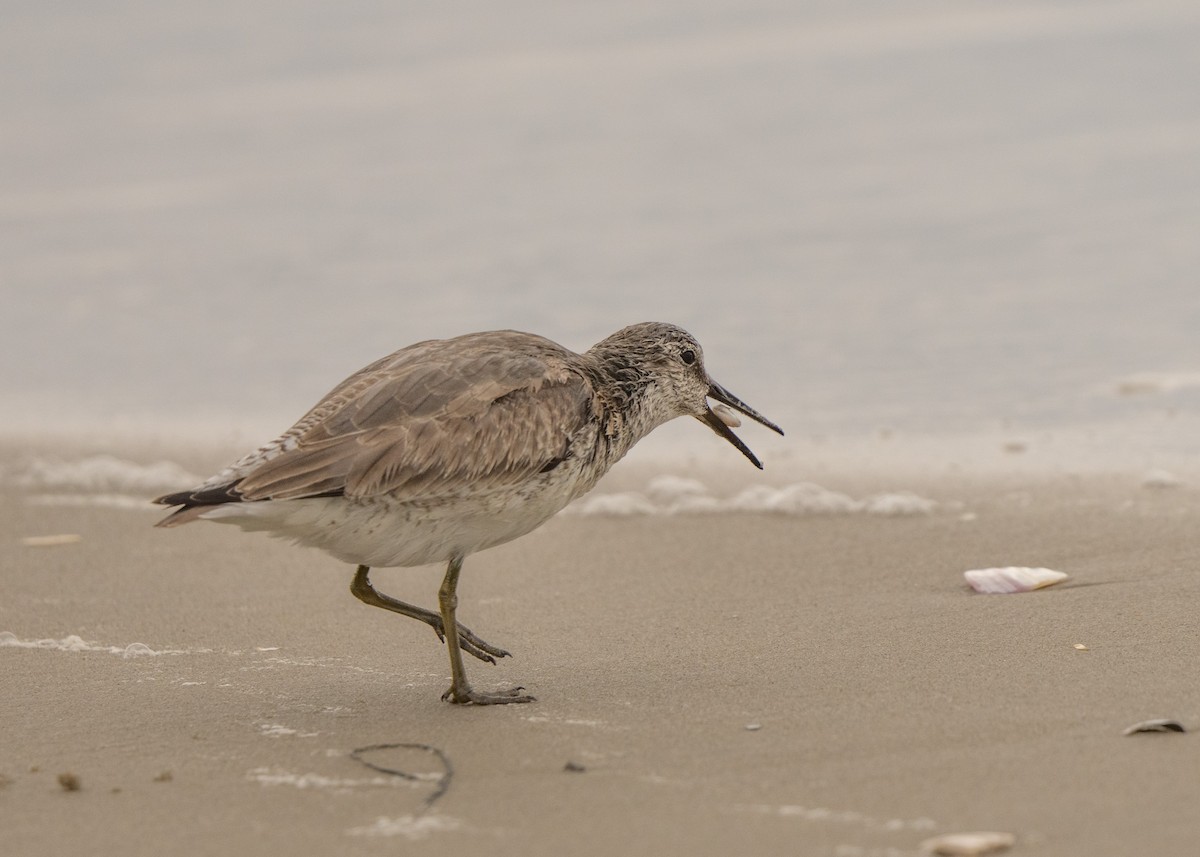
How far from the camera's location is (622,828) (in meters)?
3.92

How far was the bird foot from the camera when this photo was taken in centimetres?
511

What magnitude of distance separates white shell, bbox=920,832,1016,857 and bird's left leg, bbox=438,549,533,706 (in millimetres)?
1751

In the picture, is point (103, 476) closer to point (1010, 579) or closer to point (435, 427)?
point (435, 427)

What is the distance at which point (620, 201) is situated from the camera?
14773 millimetres

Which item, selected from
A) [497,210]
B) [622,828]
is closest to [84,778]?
[622,828]

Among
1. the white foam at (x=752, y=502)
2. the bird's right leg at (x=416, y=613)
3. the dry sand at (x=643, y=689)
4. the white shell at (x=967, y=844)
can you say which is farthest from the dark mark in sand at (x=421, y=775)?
the white foam at (x=752, y=502)

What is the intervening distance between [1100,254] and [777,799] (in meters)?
8.99

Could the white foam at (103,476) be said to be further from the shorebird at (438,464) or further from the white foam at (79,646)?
the shorebird at (438,464)

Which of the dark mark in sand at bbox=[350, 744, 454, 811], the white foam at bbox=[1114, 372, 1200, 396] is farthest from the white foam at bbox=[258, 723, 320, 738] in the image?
the white foam at bbox=[1114, 372, 1200, 396]

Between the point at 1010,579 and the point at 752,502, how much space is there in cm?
168

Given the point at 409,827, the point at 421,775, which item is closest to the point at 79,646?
the point at 421,775

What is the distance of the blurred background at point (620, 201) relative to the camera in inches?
407

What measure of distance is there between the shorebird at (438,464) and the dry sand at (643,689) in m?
0.48

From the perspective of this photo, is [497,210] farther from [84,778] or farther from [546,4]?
[84,778]
